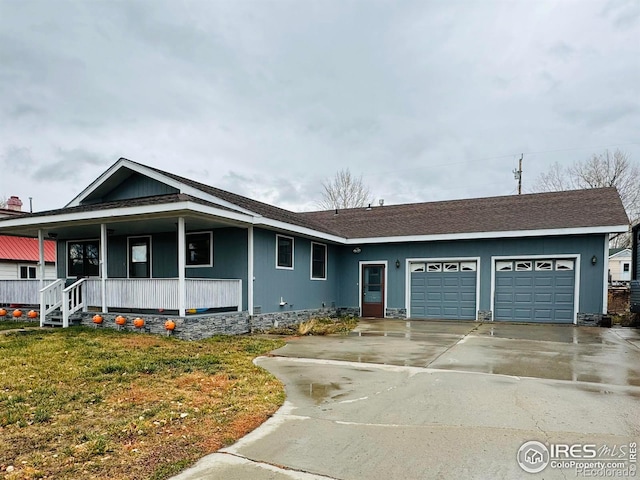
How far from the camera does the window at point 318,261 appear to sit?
1413cm

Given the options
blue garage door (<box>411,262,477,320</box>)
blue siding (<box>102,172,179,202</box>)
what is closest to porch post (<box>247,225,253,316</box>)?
blue siding (<box>102,172,179,202</box>)

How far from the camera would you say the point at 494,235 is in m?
13.3

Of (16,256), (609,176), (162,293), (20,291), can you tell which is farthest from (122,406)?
(609,176)

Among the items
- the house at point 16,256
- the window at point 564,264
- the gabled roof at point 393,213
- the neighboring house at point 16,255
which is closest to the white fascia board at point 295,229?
the gabled roof at point 393,213

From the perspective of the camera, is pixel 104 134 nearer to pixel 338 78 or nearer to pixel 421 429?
pixel 338 78

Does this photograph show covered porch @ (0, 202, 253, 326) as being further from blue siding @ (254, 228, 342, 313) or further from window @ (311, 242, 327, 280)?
window @ (311, 242, 327, 280)

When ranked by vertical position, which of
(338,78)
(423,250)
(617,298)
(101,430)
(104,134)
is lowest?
(617,298)

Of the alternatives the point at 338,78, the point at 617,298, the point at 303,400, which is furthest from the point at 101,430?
the point at 617,298

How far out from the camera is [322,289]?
48.0 ft

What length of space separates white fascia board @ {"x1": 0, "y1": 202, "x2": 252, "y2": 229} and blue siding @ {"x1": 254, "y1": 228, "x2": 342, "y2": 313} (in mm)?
1439

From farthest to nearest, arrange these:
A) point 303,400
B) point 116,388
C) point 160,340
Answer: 1. point 160,340
2. point 116,388
3. point 303,400

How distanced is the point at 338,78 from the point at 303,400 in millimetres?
13412

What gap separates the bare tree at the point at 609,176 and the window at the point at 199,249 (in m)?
28.9

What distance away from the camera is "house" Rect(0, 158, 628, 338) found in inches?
404
